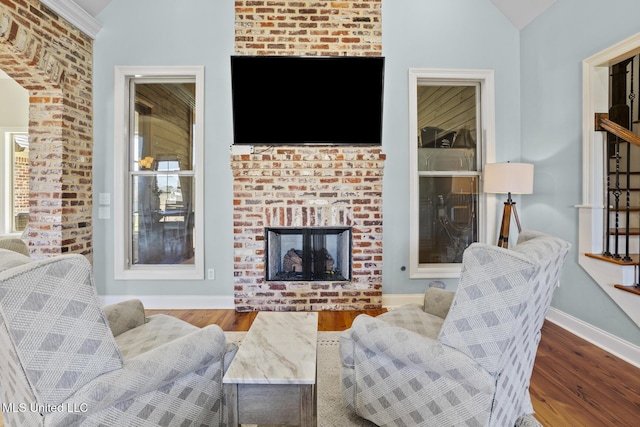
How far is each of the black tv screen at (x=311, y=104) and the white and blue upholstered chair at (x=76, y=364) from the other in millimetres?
2332

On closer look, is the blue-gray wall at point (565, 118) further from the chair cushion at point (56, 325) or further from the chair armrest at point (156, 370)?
the chair cushion at point (56, 325)

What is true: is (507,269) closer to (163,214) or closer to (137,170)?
(163,214)

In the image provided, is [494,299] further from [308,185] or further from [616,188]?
[308,185]

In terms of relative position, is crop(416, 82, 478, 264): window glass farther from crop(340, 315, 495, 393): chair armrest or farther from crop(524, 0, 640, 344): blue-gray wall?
crop(340, 315, 495, 393): chair armrest

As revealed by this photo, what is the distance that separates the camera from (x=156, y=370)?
1.19 metres

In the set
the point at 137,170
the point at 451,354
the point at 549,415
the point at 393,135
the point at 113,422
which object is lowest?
the point at 549,415

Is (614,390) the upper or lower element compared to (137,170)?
lower

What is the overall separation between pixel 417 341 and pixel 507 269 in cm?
47

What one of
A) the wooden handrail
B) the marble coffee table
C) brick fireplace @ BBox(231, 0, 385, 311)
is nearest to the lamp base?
the wooden handrail

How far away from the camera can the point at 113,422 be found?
1.11 m

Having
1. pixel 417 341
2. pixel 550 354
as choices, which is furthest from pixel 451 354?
pixel 550 354

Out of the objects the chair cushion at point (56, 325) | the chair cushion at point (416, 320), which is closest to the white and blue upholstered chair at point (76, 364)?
the chair cushion at point (56, 325)

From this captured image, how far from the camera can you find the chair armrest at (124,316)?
1721 millimetres

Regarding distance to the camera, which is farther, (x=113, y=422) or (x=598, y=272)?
(x=598, y=272)
